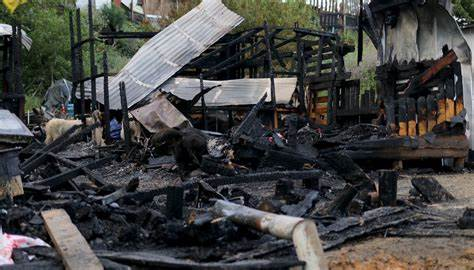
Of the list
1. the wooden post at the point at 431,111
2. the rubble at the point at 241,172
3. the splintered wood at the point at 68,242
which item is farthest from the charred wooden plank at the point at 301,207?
the wooden post at the point at 431,111

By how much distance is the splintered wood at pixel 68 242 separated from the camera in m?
4.12

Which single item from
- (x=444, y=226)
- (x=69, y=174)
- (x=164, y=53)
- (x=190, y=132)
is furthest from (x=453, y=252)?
(x=164, y=53)

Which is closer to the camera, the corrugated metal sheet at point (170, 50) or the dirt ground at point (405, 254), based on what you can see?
the dirt ground at point (405, 254)

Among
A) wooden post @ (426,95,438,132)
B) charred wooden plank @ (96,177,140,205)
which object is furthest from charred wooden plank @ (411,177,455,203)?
wooden post @ (426,95,438,132)

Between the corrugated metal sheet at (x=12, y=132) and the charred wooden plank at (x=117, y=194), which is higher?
the corrugated metal sheet at (x=12, y=132)

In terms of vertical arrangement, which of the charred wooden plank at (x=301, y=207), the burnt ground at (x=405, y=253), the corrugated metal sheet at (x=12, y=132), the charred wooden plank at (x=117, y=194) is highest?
the corrugated metal sheet at (x=12, y=132)

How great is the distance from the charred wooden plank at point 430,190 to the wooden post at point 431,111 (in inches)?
163

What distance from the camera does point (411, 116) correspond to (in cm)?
1185

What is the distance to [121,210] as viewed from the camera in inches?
243

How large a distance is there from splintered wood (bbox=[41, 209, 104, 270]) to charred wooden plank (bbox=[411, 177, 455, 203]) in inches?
164

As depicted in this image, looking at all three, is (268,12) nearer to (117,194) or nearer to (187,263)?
(117,194)

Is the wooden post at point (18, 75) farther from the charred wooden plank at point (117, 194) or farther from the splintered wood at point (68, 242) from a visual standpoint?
the splintered wood at point (68, 242)

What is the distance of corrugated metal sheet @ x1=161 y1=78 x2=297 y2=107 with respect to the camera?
16562 millimetres

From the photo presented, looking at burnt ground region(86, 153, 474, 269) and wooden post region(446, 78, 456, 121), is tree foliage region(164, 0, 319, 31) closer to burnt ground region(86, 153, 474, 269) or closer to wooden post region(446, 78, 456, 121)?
wooden post region(446, 78, 456, 121)
